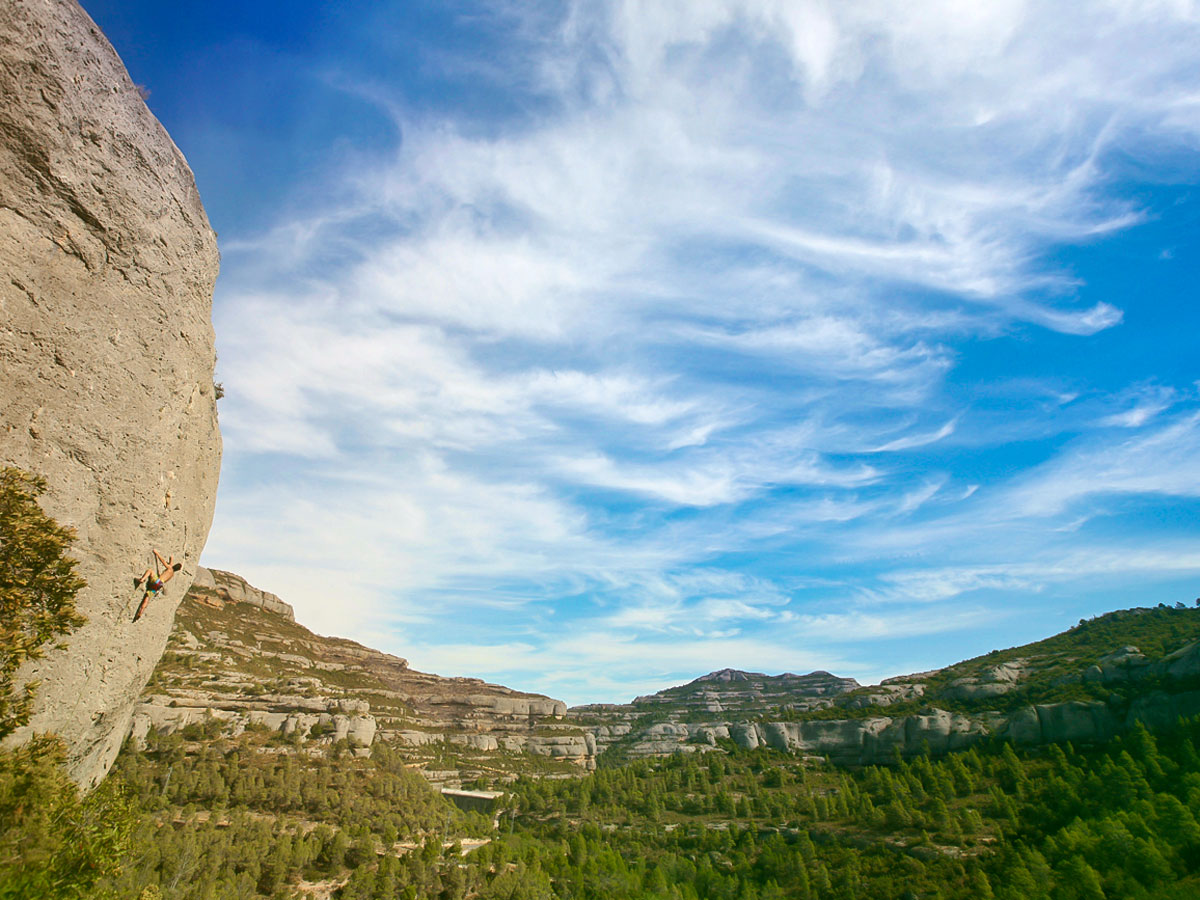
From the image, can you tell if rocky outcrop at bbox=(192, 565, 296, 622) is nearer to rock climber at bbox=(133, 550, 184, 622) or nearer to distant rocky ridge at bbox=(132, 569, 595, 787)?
distant rocky ridge at bbox=(132, 569, 595, 787)

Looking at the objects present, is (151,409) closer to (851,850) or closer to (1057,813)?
(851,850)

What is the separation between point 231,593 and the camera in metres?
148

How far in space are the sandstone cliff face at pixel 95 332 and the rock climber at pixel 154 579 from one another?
0.26m

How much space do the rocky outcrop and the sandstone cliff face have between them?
461 feet

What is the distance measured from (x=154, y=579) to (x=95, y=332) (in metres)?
6.42

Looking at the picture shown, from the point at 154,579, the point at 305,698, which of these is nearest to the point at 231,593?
the point at 305,698

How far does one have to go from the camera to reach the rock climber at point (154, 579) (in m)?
14.8

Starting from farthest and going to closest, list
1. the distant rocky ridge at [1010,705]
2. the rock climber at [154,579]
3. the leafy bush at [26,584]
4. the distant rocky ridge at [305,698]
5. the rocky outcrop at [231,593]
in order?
the rocky outcrop at [231,593]
the distant rocky ridge at [305,698]
the distant rocky ridge at [1010,705]
the rock climber at [154,579]
the leafy bush at [26,584]

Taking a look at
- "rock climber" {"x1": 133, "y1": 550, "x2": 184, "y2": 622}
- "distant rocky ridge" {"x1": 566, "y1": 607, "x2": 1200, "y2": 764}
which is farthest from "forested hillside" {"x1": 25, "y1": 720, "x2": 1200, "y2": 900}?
"rock climber" {"x1": 133, "y1": 550, "x2": 184, "y2": 622}

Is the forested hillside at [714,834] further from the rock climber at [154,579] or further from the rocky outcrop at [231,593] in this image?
the rocky outcrop at [231,593]

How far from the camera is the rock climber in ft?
48.6

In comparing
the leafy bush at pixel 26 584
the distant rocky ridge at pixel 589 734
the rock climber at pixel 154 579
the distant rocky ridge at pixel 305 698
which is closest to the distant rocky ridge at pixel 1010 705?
the distant rocky ridge at pixel 589 734

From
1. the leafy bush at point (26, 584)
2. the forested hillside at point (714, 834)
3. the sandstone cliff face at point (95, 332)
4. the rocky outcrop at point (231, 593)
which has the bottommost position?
the forested hillside at point (714, 834)

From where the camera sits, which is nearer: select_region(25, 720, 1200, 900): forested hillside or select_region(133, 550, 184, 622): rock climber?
select_region(133, 550, 184, 622): rock climber
